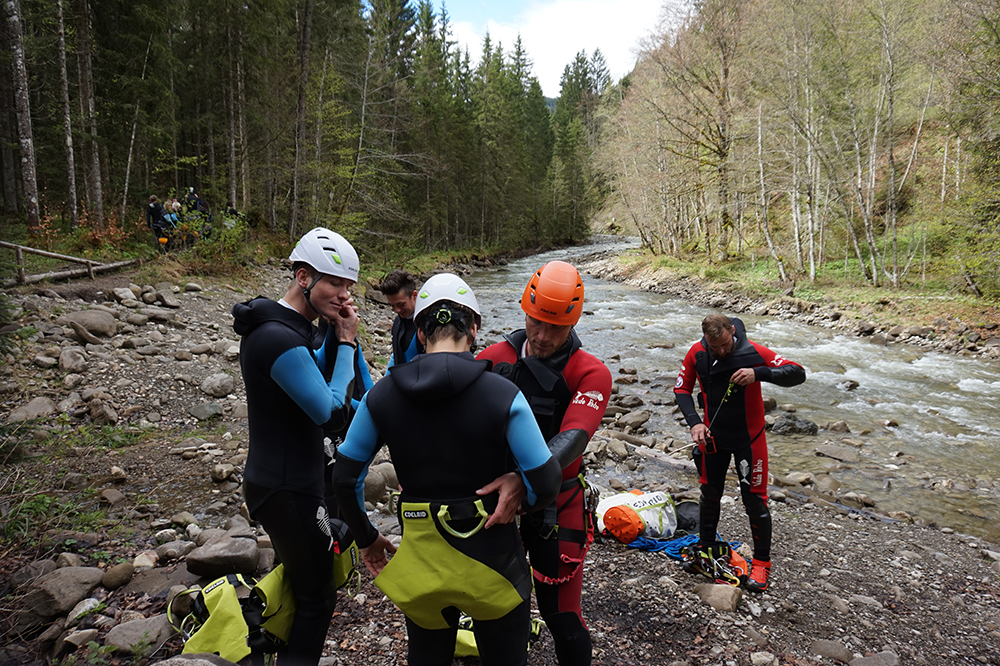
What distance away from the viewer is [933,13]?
1606 cm

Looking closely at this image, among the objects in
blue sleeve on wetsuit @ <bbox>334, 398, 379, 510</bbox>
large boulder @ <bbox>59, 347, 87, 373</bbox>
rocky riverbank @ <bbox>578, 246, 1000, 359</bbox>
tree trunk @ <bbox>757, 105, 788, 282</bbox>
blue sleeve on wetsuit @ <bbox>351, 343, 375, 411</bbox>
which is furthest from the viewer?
tree trunk @ <bbox>757, 105, 788, 282</bbox>

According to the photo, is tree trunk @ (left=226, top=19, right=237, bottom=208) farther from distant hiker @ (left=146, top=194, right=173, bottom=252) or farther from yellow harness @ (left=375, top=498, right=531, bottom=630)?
yellow harness @ (left=375, top=498, right=531, bottom=630)

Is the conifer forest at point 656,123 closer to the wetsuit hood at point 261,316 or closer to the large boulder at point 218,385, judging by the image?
the large boulder at point 218,385

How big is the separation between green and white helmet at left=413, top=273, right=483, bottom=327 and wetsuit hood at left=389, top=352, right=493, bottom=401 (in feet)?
0.82

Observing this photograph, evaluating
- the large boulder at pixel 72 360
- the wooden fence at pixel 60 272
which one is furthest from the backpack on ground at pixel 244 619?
the wooden fence at pixel 60 272

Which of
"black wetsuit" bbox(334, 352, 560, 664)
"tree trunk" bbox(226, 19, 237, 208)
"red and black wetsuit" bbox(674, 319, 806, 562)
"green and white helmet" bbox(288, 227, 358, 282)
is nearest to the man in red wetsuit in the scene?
"red and black wetsuit" bbox(674, 319, 806, 562)

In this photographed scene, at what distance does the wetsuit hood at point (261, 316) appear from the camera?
224 cm

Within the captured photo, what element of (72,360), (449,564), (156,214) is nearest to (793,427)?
(449,564)

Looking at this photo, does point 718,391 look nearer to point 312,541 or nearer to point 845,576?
point 845,576

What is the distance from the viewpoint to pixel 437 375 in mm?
1695

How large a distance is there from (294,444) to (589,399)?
143 centimetres

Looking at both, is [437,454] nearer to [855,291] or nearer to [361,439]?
[361,439]

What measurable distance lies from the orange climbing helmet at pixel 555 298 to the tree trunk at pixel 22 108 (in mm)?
15938

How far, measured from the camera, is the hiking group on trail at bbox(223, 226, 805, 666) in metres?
1.78
